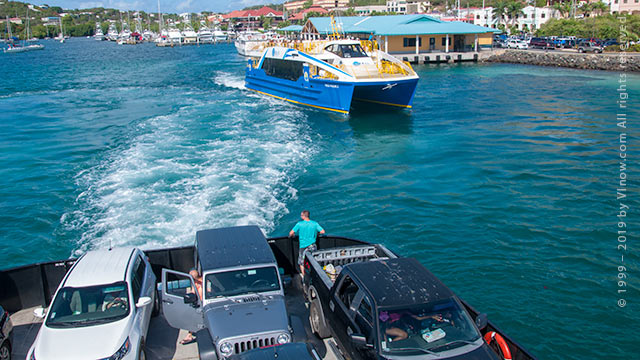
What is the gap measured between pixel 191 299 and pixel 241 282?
0.82 m

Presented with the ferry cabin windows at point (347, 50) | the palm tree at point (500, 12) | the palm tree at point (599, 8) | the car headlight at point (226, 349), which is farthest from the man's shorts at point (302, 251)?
the palm tree at point (500, 12)

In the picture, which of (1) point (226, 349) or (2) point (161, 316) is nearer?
(1) point (226, 349)

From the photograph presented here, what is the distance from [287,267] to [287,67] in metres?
29.8

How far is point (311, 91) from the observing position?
35.5 m

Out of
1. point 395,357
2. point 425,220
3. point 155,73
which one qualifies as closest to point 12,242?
point 425,220

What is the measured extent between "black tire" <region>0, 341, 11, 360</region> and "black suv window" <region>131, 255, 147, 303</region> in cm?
187

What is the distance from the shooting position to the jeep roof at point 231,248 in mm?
8367

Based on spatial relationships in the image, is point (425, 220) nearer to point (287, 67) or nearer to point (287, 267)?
point (287, 267)

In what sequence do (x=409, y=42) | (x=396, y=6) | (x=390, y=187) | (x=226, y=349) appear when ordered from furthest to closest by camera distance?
1. (x=396, y=6)
2. (x=409, y=42)
3. (x=390, y=187)
4. (x=226, y=349)

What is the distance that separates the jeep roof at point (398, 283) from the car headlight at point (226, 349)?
6.62 ft

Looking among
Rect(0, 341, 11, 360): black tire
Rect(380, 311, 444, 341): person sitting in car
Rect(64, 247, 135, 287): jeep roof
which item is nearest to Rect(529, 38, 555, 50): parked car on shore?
Rect(380, 311, 444, 341): person sitting in car

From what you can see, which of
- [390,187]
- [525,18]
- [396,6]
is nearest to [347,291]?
[390,187]

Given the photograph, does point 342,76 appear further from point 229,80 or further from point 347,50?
point 229,80

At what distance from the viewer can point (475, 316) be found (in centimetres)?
741
